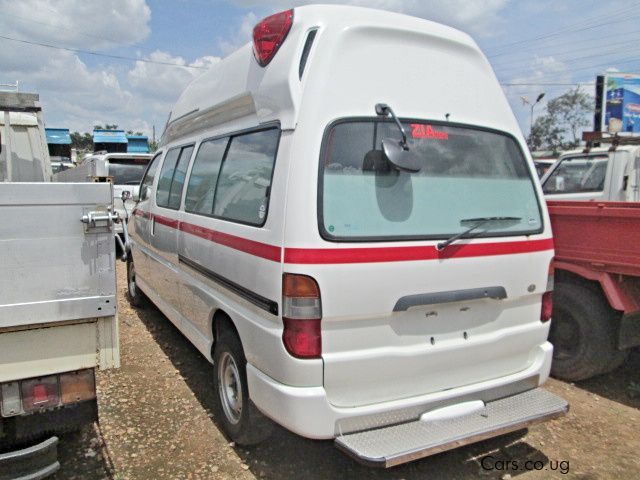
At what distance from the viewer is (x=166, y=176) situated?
5000mm

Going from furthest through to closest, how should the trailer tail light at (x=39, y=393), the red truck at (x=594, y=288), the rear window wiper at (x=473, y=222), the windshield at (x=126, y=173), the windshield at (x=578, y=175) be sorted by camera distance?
the windshield at (x=126, y=173) < the windshield at (x=578, y=175) < the red truck at (x=594, y=288) < the rear window wiper at (x=473, y=222) < the trailer tail light at (x=39, y=393)

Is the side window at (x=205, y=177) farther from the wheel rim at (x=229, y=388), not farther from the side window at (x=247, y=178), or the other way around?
the wheel rim at (x=229, y=388)

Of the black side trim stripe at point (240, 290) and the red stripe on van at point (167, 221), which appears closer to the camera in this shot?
the black side trim stripe at point (240, 290)

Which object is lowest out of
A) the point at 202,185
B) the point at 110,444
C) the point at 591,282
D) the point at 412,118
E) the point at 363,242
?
the point at 110,444

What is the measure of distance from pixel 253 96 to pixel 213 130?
A: 36.5 inches

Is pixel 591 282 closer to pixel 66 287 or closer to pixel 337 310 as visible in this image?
pixel 337 310

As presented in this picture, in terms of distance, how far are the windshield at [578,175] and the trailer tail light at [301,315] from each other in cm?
606

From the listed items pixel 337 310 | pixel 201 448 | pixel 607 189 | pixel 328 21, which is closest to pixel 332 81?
pixel 328 21

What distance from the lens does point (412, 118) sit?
→ 9.39 feet

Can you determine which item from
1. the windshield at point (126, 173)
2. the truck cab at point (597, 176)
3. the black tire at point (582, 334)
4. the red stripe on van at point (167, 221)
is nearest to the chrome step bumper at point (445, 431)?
the black tire at point (582, 334)

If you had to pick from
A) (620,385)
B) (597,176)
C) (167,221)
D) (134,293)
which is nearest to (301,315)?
(167,221)

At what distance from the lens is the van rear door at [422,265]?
2539mm

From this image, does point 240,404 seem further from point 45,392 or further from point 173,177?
point 173,177

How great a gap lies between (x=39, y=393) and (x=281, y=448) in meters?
1.55
